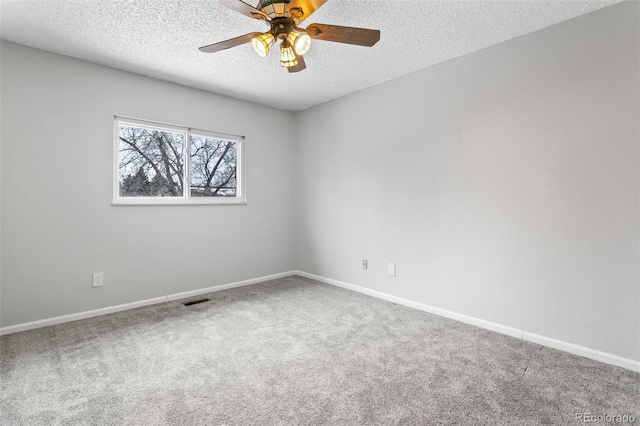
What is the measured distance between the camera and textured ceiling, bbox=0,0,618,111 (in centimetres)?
208

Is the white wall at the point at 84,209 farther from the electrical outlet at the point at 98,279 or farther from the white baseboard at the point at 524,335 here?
the white baseboard at the point at 524,335

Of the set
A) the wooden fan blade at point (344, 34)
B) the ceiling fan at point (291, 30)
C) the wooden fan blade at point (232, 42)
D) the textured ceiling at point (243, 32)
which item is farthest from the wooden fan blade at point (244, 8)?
the textured ceiling at point (243, 32)

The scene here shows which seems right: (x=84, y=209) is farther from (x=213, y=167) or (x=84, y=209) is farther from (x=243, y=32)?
(x=243, y=32)

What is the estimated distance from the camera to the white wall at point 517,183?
2.04 meters

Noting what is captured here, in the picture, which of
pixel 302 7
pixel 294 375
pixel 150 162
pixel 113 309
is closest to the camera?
pixel 302 7

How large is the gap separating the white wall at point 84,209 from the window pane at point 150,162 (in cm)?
18

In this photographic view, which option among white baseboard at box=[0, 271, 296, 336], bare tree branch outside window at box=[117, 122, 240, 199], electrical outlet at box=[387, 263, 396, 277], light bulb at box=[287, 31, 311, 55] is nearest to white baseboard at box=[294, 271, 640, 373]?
electrical outlet at box=[387, 263, 396, 277]

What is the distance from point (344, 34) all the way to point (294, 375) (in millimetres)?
2054

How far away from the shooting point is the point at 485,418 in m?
1.54

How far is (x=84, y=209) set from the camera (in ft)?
9.41

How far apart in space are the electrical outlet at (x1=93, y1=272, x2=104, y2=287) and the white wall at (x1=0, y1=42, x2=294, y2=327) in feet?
0.13

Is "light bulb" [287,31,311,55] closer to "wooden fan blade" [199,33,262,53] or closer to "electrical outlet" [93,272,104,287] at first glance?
"wooden fan blade" [199,33,262,53]

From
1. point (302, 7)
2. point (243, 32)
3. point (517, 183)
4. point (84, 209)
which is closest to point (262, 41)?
point (302, 7)

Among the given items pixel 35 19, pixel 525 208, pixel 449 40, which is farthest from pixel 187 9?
pixel 525 208
